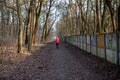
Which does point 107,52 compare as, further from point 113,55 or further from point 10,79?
point 10,79

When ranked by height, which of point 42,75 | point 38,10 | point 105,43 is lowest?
point 42,75

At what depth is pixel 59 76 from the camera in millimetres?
11734

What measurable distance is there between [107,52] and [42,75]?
645 centimetres

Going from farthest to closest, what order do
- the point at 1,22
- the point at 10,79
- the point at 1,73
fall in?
the point at 1,22 → the point at 1,73 → the point at 10,79

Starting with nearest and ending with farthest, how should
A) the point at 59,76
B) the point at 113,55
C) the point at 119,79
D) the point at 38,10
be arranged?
the point at 119,79, the point at 59,76, the point at 113,55, the point at 38,10

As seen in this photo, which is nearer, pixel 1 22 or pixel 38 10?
pixel 38 10

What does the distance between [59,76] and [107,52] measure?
21.1ft

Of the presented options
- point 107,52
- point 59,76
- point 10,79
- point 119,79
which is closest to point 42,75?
point 59,76

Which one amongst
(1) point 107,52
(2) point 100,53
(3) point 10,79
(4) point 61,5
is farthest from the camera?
(4) point 61,5

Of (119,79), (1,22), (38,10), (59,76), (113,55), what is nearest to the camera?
(119,79)

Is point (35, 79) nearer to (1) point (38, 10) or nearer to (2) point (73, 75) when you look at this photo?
(2) point (73, 75)

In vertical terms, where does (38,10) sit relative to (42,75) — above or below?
above

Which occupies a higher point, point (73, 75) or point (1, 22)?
point (1, 22)

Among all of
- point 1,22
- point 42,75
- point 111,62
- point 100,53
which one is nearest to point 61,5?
point 1,22
